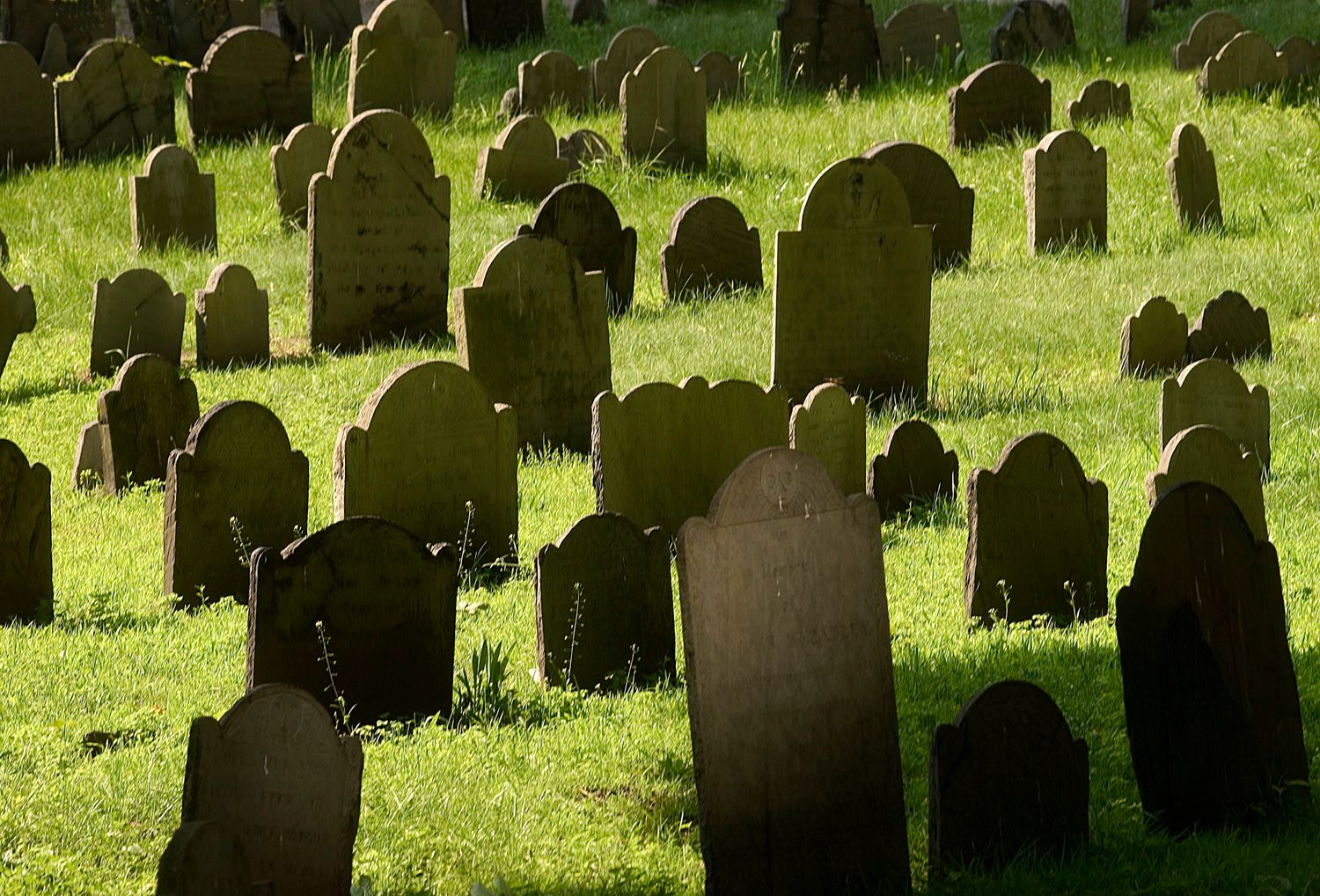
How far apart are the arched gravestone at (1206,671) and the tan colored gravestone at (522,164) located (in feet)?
32.3

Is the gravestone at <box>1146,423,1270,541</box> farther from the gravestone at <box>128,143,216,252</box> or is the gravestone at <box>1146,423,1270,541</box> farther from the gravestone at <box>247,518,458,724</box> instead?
the gravestone at <box>128,143,216,252</box>

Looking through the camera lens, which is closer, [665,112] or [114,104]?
[665,112]

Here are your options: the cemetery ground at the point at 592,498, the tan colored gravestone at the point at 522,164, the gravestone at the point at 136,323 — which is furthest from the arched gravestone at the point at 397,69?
the gravestone at the point at 136,323

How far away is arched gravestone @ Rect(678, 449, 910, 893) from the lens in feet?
12.2

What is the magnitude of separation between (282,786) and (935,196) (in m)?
8.49

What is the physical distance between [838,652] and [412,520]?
2841mm

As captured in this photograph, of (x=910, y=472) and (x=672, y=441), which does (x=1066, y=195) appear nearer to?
(x=910, y=472)

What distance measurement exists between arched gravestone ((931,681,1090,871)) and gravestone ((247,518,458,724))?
170 centimetres

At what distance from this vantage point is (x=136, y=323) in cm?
970

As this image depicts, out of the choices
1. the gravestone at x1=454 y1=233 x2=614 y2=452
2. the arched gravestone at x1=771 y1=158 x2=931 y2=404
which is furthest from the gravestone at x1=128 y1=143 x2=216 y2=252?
the arched gravestone at x1=771 y1=158 x2=931 y2=404

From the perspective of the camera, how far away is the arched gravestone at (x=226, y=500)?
19.6 ft

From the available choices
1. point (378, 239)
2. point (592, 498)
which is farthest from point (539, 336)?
point (378, 239)

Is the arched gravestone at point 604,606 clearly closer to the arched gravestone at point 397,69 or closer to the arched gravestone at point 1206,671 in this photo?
the arched gravestone at point 1206,671

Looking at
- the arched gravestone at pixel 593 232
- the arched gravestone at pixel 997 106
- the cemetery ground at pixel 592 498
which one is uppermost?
the arched gravestone at pixel 997 106
